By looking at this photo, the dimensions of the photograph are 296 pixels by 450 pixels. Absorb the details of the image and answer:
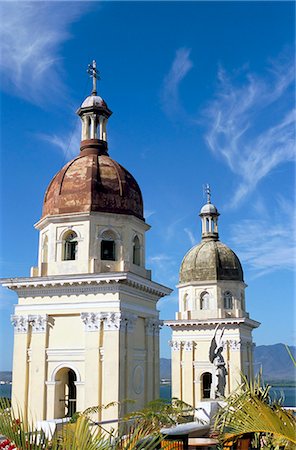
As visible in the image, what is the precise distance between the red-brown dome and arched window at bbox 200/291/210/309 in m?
14.9

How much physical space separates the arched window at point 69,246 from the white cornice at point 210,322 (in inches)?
649

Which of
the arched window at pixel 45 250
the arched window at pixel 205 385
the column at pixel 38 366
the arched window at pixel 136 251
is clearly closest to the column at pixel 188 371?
the arched window at pixel 205 385

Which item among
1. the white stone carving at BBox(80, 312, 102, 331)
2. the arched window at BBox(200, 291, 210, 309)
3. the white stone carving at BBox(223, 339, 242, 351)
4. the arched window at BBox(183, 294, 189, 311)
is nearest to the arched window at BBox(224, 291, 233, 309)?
the arched window at BBox(200, 291, 210, 309)

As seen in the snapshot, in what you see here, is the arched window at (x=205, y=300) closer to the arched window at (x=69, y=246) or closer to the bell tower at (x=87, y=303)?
the bell tower at (x=87, y=303)

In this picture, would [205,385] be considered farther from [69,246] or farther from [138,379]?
[69,246]

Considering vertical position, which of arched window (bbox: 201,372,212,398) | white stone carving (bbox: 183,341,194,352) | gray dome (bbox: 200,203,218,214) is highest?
gray dome (bbox: 200,203,218,214)

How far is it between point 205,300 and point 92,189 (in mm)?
17668

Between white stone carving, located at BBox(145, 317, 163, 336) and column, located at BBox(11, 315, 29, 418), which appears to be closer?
column, located at BBox(11, 315, 29, 418)

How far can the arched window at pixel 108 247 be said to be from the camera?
24219 millimetres

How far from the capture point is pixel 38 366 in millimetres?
23172

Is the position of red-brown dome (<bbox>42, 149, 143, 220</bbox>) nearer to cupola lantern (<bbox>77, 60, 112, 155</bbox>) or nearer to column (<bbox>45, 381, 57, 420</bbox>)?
→ cupola lantern (<bbox>77, 60, 112, 155</bbox>)

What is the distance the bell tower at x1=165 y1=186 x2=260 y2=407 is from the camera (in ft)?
124

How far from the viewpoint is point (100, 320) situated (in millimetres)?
22484

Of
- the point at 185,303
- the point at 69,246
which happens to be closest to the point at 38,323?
the point at 69,246
